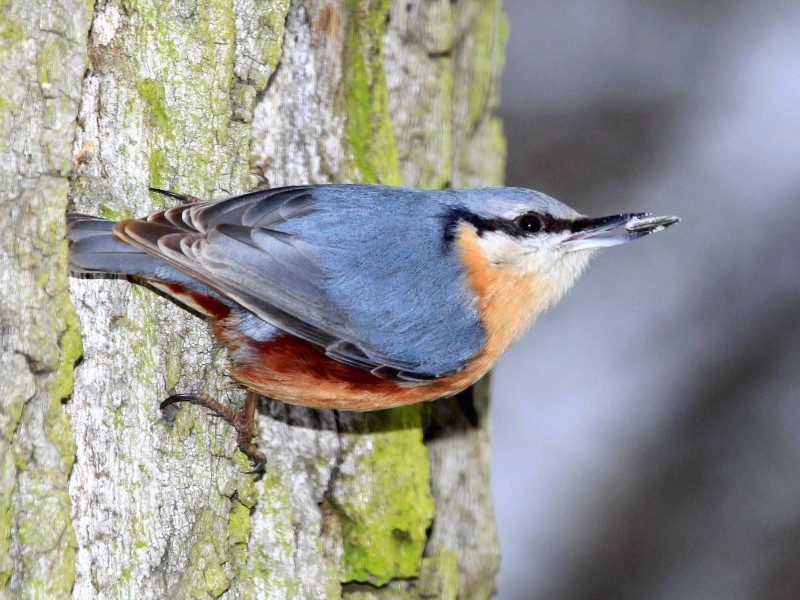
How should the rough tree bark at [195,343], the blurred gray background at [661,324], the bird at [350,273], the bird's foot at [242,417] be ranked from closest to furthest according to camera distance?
1. the rough tree bark at [195,343]
2. the bird at [350,273]
3. the bird's foot at [242,417]
4. the blurred gray background at [661,324]

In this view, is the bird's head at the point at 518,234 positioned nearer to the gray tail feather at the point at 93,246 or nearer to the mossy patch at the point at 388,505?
the mossy patch at the point at 388,505

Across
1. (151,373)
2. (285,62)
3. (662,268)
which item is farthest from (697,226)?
(151,373)

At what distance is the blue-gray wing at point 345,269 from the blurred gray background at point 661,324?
265 cm

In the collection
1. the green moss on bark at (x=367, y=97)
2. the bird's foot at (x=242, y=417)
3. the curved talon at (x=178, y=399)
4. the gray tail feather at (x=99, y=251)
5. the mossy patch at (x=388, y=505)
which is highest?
the green moss on bark at (x=367, y=97)

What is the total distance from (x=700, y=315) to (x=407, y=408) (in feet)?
8.61

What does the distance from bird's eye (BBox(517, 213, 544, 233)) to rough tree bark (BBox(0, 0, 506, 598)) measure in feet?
1.89

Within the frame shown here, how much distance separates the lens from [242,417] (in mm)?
2820

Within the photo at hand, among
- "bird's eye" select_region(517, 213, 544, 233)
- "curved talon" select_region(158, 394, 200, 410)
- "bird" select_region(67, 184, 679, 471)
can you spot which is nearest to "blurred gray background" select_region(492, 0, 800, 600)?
"bird" select_region(67, 184, 679, 471)

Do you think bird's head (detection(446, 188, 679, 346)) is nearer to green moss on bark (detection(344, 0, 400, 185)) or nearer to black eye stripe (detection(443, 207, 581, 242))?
black eye stripe (detection(443, 207, 581, 242))

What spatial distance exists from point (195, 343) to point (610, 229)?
4.37 ft

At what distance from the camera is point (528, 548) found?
521cm

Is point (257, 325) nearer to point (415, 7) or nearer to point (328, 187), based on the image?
point (328, 187)

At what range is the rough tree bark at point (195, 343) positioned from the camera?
2326mm

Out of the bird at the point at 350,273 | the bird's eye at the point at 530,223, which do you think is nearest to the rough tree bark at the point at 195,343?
the bird at the point at 350,273
